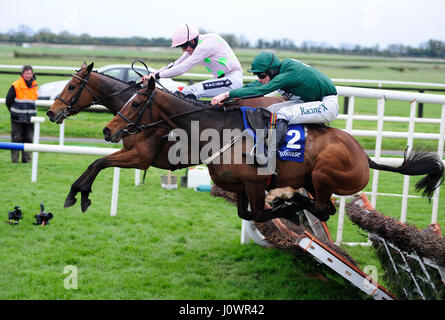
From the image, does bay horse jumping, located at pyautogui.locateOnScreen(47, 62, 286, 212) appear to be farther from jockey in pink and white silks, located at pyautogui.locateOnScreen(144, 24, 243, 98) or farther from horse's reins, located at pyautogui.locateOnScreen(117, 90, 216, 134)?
jockey in pink and white silks, located at pyautogui.locateOnScreen(144, 24, 243, 98)

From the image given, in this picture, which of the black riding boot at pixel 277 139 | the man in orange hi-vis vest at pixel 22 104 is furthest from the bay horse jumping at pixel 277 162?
the man in orange hi-vis vest at pixel 22 104

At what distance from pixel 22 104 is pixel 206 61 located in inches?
220

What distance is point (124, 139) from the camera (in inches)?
200

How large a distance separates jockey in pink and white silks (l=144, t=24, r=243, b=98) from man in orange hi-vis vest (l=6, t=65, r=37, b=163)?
5.18 metres

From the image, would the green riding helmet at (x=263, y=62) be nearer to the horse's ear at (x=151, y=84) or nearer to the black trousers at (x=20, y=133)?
the horse's ear at (x=151, y=84)

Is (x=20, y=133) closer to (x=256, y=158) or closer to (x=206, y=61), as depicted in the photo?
(x=206, y=61)

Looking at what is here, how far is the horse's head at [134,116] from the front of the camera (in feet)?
15.4

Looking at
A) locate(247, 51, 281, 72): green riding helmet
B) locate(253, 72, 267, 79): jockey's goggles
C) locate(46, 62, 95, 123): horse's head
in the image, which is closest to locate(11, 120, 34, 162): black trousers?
locate(46, 62, 95, 123): horse's head

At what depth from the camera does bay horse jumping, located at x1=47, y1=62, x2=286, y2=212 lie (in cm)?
493

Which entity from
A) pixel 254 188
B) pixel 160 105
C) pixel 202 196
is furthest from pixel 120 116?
pixel 202 196

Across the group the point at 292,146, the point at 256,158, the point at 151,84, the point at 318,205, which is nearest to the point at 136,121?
the point at 151,84

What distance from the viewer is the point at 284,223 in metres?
5.57

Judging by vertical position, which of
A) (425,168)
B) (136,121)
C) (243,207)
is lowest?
(243,207)

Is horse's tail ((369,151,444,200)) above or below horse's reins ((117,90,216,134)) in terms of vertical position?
below
